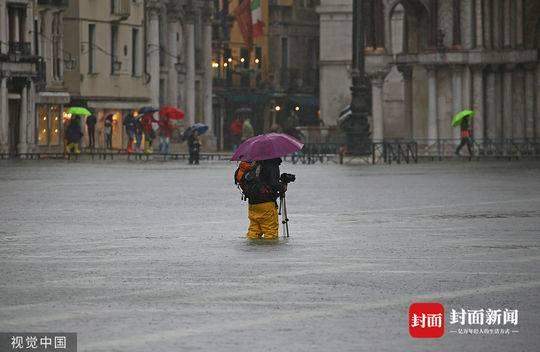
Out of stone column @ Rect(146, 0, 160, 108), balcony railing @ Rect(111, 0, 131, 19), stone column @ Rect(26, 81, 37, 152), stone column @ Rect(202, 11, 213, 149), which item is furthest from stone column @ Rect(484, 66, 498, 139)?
stone column @ Rect(202, 11, 213, 149)

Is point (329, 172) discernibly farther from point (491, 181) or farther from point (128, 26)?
point (128, 26)

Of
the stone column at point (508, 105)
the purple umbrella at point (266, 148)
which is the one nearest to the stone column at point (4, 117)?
the stone column at point (508, 105)

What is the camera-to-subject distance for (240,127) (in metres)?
113

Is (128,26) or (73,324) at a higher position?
(128,26)

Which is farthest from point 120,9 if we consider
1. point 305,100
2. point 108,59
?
point 305,100

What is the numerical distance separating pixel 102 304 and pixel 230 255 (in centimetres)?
593

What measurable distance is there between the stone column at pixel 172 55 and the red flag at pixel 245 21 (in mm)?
5727

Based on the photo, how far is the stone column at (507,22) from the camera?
267 ft

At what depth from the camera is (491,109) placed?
8150 centimetres

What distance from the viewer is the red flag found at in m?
115

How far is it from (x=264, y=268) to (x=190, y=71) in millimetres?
88780

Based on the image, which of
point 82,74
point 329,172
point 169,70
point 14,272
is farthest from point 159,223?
point 169,70

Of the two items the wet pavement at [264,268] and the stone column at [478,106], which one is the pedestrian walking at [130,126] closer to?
the stone column at [478,106]

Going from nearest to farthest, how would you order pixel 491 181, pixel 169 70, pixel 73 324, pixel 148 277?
pixel 73 324 → pixel 148 277 → pixel 491 181 → pixel 169 70
